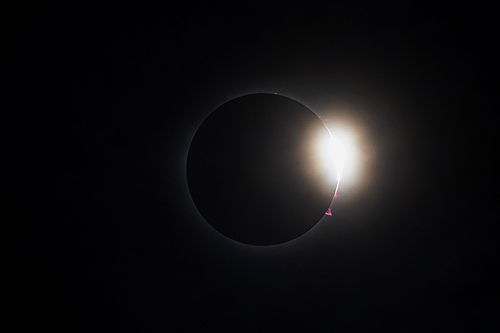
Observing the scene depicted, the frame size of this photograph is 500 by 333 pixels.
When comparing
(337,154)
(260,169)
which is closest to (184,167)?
(260,169)

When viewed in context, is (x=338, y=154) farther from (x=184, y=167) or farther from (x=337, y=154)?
(x=184, y=167)

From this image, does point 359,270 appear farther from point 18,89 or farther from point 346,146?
point 18,89

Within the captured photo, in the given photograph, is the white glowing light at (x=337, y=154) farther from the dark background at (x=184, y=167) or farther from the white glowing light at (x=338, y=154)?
the dark background at (x=184, y=167)

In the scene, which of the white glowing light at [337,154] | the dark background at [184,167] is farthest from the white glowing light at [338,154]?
the dark background at [184,167]

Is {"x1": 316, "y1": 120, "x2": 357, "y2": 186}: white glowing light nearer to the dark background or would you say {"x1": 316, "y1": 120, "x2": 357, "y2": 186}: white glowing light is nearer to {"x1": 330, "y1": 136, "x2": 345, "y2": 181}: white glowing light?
{"x1": 330, "y1": 136, "x2": 345, "y2": 181}: white glowing light

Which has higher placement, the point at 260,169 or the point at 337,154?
the point at 337,154
